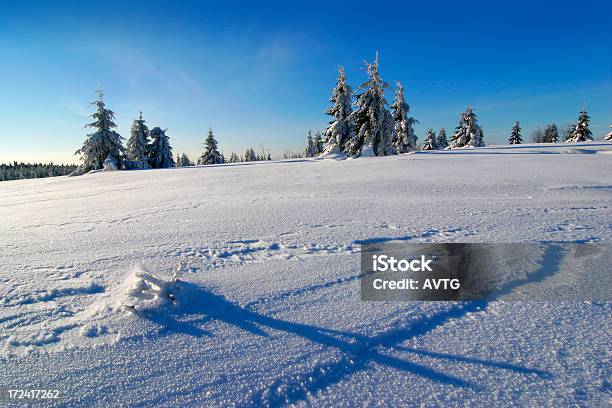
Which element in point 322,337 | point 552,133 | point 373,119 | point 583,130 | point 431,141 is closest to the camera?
point 322,337

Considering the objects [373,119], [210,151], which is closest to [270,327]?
[373,119]

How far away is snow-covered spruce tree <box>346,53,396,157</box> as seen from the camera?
21281 mm

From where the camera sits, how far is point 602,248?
2641 millimetres

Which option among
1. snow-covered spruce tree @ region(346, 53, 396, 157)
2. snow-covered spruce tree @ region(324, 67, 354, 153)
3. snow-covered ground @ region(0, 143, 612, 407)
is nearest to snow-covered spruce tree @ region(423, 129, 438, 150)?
snow-covered spruce tree @ region(324, 67, 354, 153)

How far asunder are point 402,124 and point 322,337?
36.3 m

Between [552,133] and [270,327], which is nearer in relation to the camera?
[270,327]

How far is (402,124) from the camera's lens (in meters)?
34.4

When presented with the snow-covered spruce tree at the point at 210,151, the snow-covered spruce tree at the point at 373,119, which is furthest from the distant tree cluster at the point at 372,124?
the snow-covered spruce tree at the point at 210,151

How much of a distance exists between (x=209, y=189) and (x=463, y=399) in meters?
6.34

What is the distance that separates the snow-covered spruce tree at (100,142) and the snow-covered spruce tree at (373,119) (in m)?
20.4

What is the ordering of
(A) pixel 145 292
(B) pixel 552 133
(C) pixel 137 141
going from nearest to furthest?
(A) pixel 145 292 < (C) pixel 137 141 < (B) pixel 552 133

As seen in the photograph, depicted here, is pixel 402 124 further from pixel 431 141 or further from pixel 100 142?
pixel 100 142

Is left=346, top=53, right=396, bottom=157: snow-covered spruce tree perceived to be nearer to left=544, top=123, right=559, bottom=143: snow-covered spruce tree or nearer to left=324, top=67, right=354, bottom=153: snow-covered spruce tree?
left=324, top=67, right=354, bottom=153: snow-covered spruce tree

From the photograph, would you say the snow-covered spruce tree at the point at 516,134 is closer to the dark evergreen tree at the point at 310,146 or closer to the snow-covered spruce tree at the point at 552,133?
the snow-covered spruce tree at the point at 552,133
